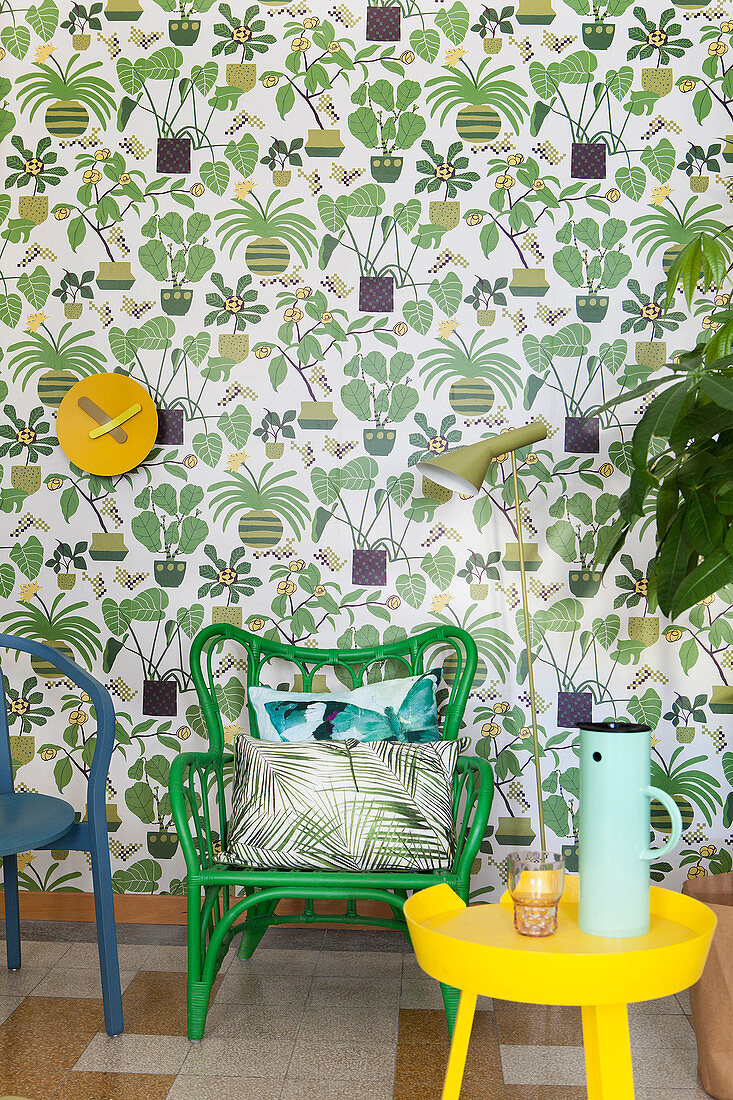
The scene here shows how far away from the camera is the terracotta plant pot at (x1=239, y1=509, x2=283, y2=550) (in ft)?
8.48

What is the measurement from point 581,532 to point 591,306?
2.05ft

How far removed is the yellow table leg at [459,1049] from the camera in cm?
130

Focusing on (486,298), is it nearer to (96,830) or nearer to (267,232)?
(267,232)

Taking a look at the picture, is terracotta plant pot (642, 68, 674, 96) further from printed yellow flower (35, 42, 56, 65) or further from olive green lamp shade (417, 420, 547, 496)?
printed yellow flower (35, 42, 56, 65)

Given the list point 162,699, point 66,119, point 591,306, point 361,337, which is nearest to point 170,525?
point 162,699

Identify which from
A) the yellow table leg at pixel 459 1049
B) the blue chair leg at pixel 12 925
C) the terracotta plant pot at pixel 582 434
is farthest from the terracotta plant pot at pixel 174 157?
the yellow table leg at pixel 459 1049

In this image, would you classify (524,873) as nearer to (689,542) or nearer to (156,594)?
(689,542)

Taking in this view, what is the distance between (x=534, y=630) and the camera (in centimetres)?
255

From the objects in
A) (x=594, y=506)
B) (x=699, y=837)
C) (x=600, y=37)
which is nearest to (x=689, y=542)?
(x=594, y=506)

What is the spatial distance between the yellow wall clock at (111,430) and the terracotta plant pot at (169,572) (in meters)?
0.29

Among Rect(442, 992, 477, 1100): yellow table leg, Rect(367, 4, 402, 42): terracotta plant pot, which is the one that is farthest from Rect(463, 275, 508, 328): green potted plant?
Rect(442, 992, 477, 1100): yellow table leg

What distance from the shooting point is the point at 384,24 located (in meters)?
2.55

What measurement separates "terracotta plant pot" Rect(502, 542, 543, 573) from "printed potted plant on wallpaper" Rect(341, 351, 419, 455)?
0.44 meters

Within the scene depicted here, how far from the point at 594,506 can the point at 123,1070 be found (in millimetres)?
1762
